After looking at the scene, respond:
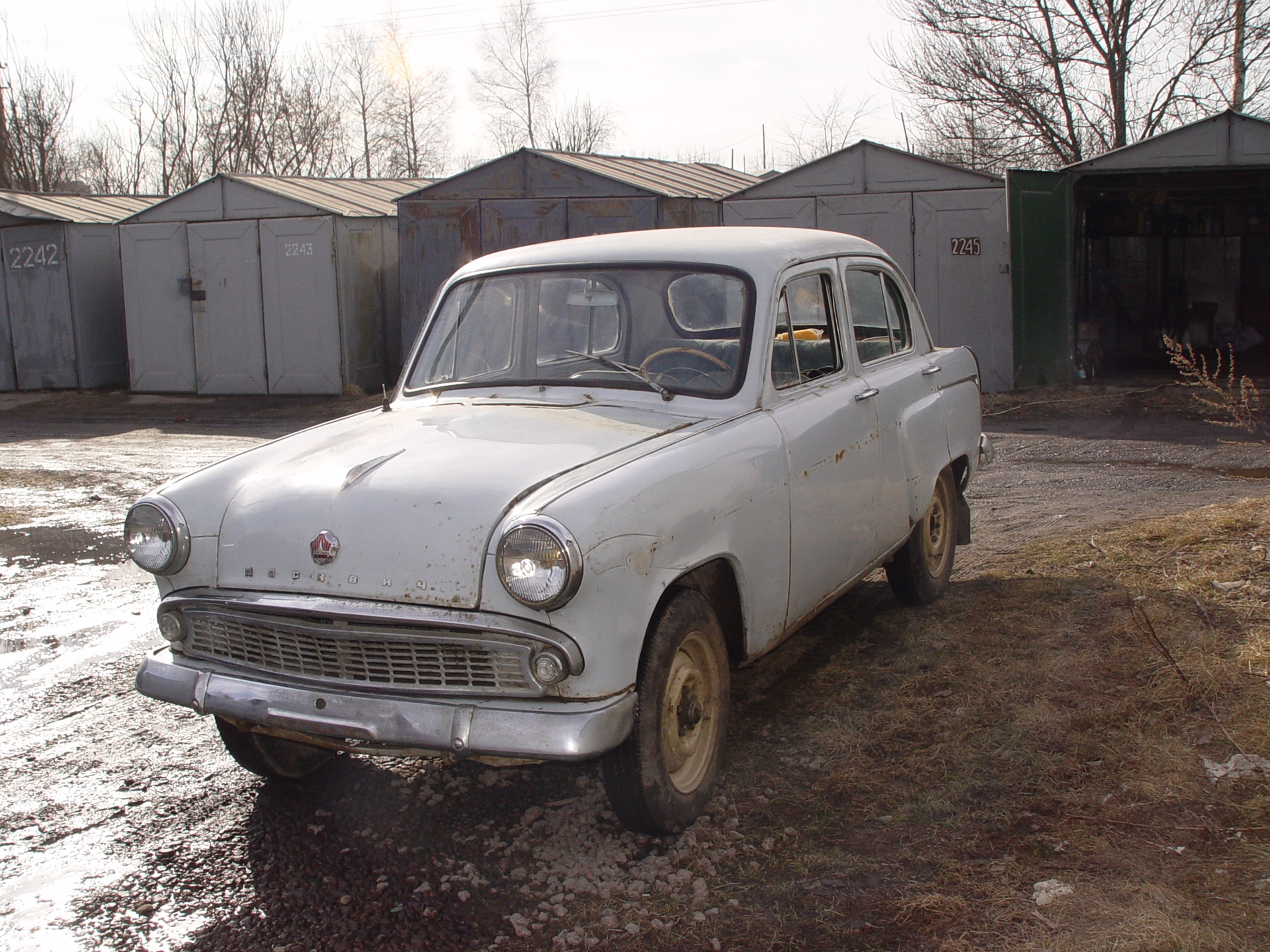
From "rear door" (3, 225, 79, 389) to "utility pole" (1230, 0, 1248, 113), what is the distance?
1927 centimetres

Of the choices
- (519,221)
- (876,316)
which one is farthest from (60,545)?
(519,221)

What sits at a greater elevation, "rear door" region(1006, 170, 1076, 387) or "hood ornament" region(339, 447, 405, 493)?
"rear door" region(1006, 170, 1076, 387)

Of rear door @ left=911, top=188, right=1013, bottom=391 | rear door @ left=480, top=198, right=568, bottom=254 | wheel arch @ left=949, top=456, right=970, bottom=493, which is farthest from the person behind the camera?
rear door @ left=480, top=198, right=568, bottom=254

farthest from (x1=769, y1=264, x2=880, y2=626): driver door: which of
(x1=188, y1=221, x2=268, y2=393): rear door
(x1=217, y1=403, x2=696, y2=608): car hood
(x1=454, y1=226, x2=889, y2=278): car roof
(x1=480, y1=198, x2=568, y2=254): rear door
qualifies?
(x1=188, y1=221, x2=268, y2=393): rear door

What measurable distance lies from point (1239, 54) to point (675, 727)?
2135cm

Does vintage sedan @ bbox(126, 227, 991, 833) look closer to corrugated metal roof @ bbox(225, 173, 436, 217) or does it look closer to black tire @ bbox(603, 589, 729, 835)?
black tire @ bbox(603, 589, 729, 835)

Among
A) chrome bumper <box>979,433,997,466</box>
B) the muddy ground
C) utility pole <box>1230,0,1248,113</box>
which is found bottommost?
the muddy ground

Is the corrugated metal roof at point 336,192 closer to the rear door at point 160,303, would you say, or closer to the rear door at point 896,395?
the rear door at point 160,303

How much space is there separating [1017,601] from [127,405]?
541 inches

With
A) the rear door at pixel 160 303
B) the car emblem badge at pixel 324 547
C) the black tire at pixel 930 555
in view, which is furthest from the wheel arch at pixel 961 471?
the rear door at pixel 160 303

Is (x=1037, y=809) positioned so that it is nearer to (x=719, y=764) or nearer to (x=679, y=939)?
(x=719, y=764)

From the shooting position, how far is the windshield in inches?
154

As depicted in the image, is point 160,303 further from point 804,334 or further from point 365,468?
point 365,468

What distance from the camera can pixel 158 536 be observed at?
3.27 meters
